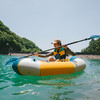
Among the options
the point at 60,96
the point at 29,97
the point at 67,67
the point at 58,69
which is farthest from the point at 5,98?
the point at 67,67

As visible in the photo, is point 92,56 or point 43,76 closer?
point 43,76

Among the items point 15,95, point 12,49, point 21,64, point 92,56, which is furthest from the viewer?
point 12,49

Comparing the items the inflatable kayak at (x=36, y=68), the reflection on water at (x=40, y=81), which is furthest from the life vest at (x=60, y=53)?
the reflection on water at (x=40, y=81)

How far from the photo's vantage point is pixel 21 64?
12.6ft

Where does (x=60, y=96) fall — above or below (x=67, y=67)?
below

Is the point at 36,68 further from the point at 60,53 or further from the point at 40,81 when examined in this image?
the point at 60,53

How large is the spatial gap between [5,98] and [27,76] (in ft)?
6.04

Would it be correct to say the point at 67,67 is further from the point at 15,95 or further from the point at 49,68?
the point at 15,95

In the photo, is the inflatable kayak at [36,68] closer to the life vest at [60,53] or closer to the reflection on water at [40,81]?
the reflection on water at [40,81]

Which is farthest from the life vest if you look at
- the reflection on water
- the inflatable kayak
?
the reflection on water

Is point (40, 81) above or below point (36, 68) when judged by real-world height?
below

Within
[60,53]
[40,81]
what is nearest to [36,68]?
[40,81]

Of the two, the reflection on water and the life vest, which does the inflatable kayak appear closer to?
the reflection on water

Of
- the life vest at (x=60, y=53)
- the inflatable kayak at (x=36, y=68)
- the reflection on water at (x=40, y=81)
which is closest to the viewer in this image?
the reflection on water at (x=40, y=81)
